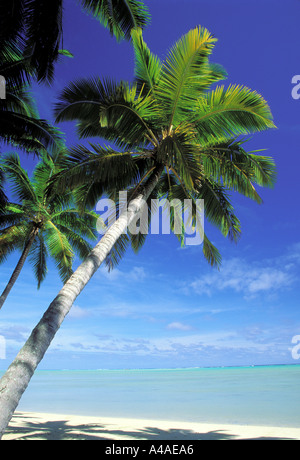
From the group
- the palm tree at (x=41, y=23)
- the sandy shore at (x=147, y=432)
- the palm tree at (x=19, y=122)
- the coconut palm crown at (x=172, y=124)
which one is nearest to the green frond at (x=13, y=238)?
the palm tree at (x=19, y=122)

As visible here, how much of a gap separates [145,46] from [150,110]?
Answer: 5.31 ft

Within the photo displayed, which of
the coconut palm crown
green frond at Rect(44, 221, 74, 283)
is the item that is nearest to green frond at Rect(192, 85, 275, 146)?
the coconut palm crown

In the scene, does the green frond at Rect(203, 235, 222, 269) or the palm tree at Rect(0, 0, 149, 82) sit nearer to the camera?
the palm tree at Rect(0, 0, 149, 82)

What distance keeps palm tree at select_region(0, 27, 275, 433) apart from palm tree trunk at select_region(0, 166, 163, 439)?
0.19 meters

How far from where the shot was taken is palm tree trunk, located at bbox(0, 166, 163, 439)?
11.0ft

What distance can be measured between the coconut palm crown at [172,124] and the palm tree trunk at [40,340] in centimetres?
276

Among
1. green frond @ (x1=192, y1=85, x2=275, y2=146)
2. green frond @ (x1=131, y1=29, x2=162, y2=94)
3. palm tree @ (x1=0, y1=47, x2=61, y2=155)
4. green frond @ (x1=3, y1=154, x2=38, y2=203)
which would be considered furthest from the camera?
green frond @ (x1=3, y1=154, x2=38, y2=203)

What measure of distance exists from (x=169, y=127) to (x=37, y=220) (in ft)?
27.5

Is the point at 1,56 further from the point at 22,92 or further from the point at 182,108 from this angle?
the point at 182,108

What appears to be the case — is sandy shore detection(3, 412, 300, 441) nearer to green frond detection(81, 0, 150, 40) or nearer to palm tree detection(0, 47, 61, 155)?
palm tree detection(0, 47, 61, 155)

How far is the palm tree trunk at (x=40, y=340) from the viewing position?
337 cm

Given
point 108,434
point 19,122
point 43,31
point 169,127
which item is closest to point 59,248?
point 19,122

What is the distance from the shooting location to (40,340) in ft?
12.9
